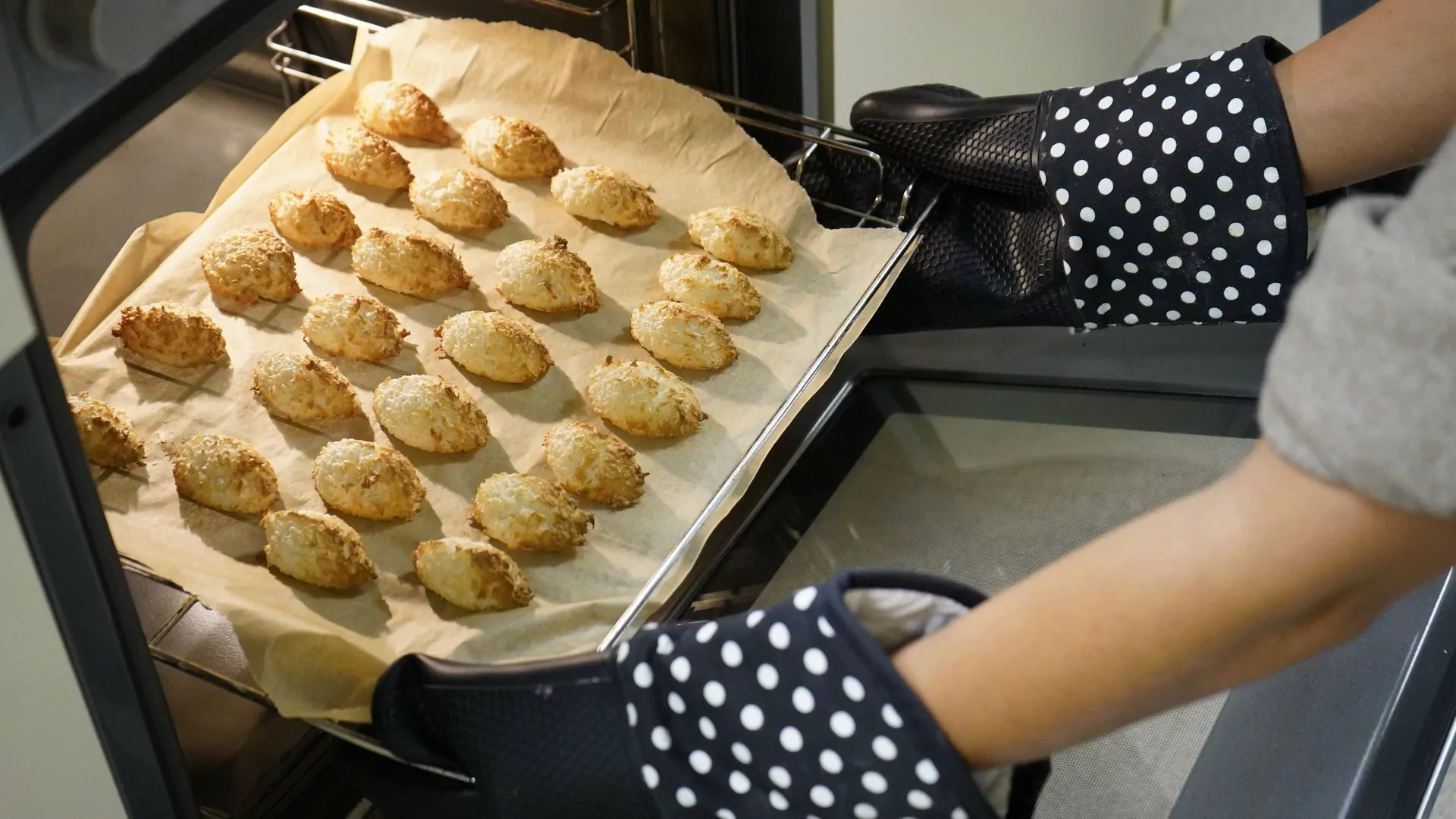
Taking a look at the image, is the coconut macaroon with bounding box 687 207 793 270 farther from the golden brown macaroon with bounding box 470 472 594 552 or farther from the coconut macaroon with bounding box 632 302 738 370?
the golden brown macaroon with bounding box 470 472 594 552

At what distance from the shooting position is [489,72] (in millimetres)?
1393

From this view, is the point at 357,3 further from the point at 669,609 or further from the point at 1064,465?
the point at 1064,465

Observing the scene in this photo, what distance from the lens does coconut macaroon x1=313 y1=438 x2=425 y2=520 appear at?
1068mm

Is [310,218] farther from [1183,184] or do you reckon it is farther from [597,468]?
[1183,184]

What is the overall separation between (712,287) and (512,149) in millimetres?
270

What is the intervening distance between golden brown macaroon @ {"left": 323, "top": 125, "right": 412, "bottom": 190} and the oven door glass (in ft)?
1.72

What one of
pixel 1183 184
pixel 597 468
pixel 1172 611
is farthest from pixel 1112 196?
pixel 1172 611

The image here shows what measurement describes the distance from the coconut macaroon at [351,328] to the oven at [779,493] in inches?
9.7

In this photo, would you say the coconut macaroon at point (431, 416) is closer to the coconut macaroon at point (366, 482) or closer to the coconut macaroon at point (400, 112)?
the coconut macaroon at point (366, 482)

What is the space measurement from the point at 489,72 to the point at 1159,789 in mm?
973

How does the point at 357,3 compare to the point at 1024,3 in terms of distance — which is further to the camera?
the point at 1024,3

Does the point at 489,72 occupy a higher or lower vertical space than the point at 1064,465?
higher

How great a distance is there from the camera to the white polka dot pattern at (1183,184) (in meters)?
1.03

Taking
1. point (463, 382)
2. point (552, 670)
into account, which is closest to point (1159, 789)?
point (552, 670)
